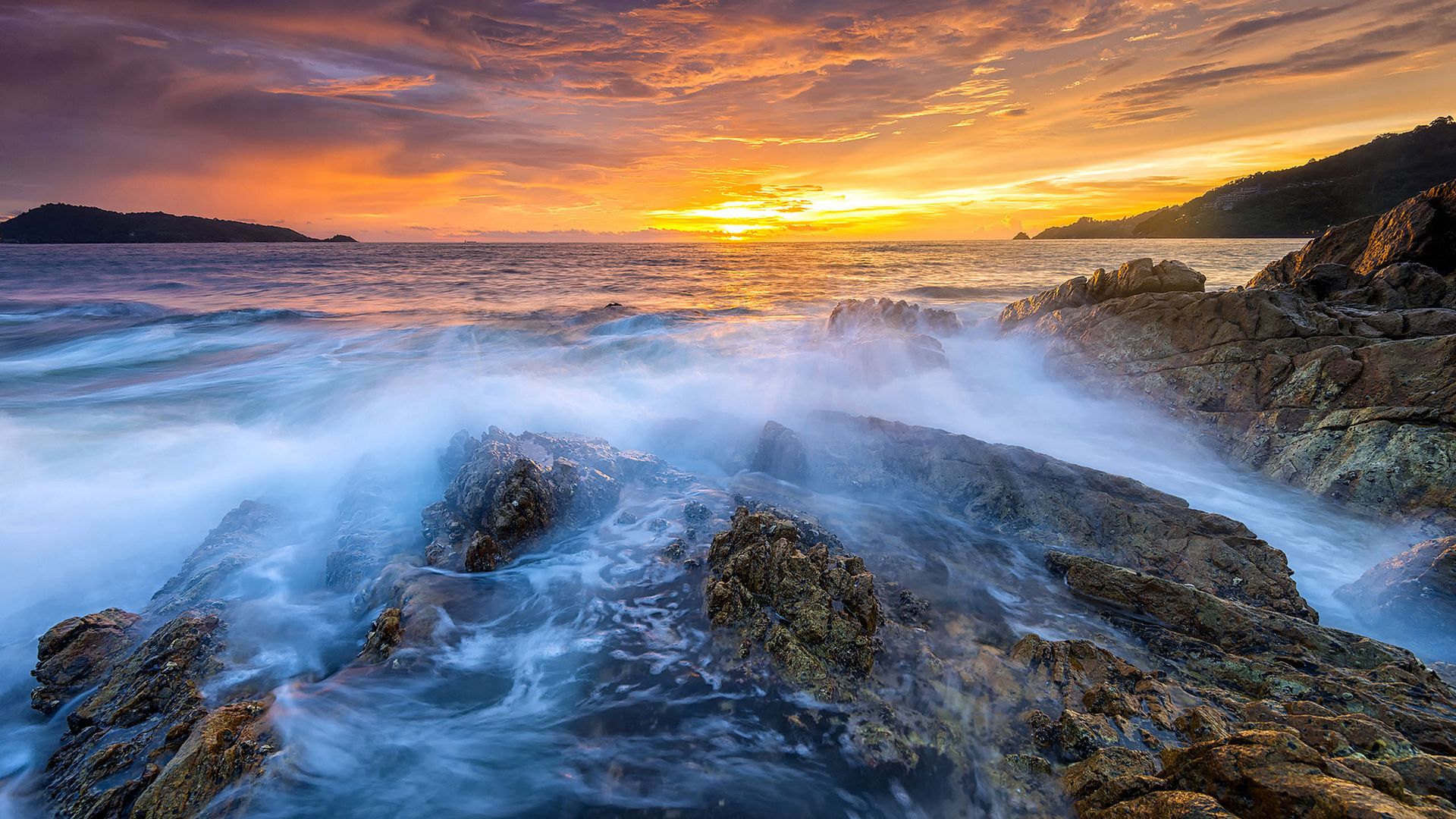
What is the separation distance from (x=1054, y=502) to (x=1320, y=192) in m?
130

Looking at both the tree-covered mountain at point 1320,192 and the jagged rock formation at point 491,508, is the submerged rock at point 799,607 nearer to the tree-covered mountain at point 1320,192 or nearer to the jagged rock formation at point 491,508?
the jagged rock formation at point 491,508

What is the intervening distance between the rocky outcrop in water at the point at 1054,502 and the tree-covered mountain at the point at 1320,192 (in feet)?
237

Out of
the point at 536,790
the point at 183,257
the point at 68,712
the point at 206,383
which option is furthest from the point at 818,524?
the point at 183,257

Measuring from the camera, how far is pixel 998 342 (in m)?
16.7

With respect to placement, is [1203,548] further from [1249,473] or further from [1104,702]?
[1249,473]

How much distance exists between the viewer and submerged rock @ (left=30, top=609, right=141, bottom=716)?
14.9ft

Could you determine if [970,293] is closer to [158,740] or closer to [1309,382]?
[1309,382]

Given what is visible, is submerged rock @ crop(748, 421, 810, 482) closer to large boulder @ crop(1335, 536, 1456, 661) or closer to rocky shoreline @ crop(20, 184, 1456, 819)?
rocky shoreline @ crop(20, 184, 1456, 819)

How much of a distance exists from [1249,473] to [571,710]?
34.6 feet

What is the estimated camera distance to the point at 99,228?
12662 centimetres

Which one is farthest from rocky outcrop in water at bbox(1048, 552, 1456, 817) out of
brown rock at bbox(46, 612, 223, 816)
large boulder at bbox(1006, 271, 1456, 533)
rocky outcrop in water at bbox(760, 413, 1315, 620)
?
brown rock at bbox(46, 612, 223, 816)

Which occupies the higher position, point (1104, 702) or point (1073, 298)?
point (1073, 298)

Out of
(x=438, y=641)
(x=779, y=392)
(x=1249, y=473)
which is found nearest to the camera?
(x=438, y=641)

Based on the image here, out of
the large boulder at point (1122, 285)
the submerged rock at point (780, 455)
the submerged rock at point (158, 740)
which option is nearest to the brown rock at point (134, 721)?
the submerged rock at point (158, 740)
